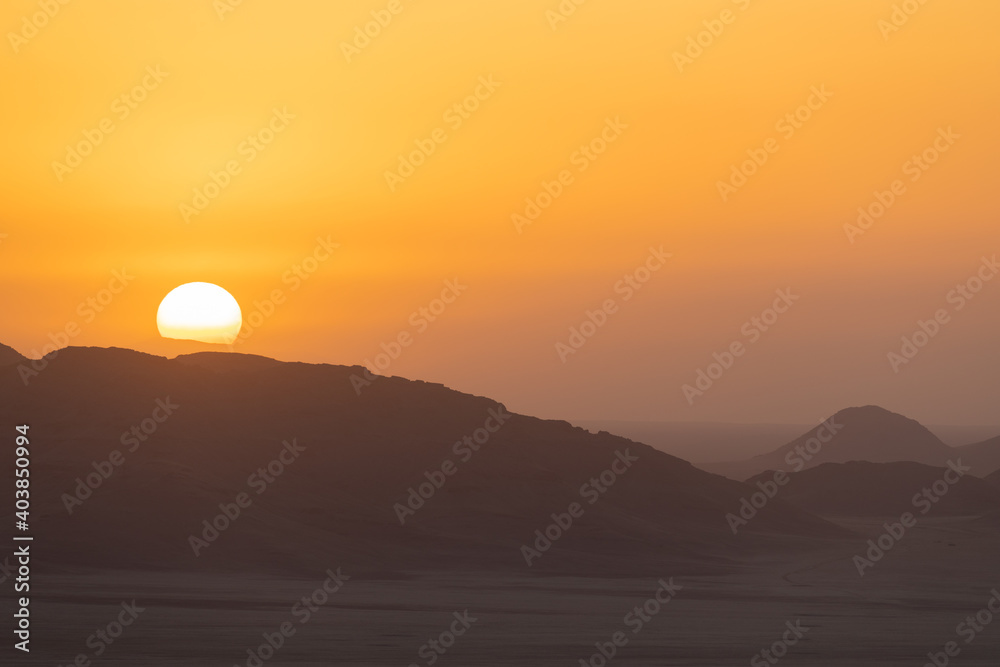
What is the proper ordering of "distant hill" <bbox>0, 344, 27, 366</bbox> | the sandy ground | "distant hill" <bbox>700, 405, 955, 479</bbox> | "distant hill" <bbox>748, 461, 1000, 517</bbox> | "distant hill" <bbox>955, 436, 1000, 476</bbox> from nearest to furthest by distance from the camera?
1. the sandy ground
2. "distant hill" <bbox>0, 344, 27, 366</bbox>
3. "distant hill" <bbox>748, 461, 1000, 517</bbox>
4. "distant hill" <bbox>955, 436, 1000, 476</bbox>
5. "distant hill" <bbox>700, 405, 955, 479</bbox>

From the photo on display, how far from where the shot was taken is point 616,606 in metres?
36.0

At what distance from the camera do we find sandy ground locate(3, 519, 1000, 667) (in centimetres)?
2856

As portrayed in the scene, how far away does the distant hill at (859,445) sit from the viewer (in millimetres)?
124750

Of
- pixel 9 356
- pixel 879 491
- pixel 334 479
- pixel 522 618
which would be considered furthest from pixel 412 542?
pixel 879 491

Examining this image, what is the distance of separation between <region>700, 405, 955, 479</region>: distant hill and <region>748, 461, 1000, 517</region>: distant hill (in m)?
38.1

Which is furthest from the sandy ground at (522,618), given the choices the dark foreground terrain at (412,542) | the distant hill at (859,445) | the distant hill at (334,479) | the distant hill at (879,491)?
the distant hill at (859,445)

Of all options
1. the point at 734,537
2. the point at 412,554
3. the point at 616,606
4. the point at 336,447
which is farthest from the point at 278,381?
the point at 616,606

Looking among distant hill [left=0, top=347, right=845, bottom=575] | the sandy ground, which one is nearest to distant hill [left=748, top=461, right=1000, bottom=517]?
distant hill [left=0, top=347, right=845, bottom=575]

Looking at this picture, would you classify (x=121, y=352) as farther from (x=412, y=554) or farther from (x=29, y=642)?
(x=29, y=642)

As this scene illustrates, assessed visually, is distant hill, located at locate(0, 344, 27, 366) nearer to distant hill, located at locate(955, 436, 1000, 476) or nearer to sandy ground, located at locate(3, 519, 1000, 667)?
sandy ground, located at locate(3, 519, 1000, 667)

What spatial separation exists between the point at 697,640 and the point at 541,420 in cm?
3114

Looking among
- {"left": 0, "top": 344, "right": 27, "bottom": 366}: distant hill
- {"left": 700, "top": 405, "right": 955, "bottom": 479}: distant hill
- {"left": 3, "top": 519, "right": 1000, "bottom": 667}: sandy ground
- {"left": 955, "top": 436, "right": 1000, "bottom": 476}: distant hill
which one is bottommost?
{"left": 3, "top": 519, "right": 1000, "bottom": 667}: sandy ground

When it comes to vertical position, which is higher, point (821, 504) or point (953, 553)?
point (821, 504)

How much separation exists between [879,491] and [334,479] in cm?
3530
